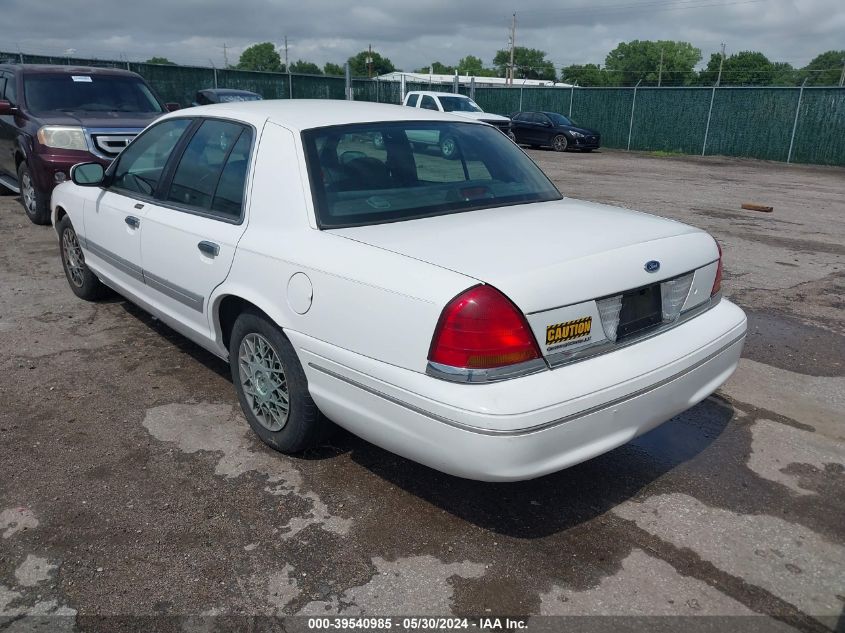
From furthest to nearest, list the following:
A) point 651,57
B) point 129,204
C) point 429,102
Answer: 1. point 651,57
2. point 429,102
3. point 129,204

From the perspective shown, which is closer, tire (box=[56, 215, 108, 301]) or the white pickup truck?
tire (box=[56, 215, 108, 301])

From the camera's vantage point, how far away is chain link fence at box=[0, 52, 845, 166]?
2312 centimetres

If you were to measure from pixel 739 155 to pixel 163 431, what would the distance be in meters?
25.6

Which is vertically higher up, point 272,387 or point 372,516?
point 272,387

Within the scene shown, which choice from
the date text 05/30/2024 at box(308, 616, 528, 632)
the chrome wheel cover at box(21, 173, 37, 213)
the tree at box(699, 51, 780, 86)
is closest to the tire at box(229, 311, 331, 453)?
the date text 05/30/2024 at box(308, 616, 528, 632)

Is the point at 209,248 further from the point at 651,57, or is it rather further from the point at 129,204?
the point at 651,57

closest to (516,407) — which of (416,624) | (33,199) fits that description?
(416,624)

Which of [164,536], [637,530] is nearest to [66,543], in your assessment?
[164,536]

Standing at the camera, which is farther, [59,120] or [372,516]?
[59,120]

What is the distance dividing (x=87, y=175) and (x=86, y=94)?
16.9ft

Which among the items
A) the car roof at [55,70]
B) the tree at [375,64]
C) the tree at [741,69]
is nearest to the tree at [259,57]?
the tree at [375,64]

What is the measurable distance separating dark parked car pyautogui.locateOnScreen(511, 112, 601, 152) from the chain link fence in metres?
2.87

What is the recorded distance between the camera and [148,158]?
14.8 ft

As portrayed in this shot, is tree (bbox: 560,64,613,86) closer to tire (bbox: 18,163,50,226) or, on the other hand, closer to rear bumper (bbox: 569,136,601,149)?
rear bumper (bbox: 569,136,601,149)
